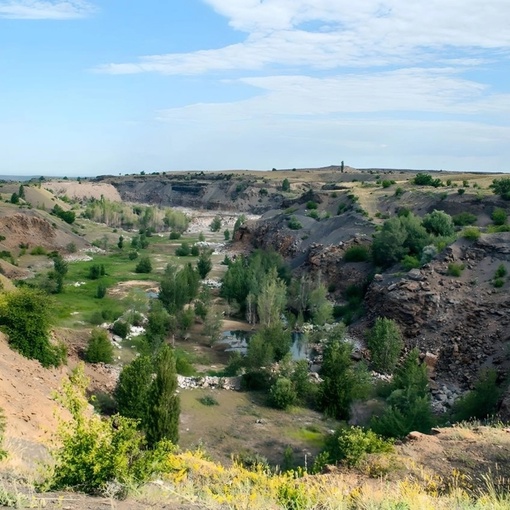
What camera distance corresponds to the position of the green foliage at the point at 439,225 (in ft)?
137

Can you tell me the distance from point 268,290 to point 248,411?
12627 millimetres

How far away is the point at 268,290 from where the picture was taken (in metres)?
36.3

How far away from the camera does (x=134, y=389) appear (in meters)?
20.9

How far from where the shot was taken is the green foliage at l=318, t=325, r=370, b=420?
80.6 feet

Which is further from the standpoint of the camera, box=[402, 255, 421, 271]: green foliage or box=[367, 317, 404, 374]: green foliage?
box=[402, 255, 421, 271]: green foliage

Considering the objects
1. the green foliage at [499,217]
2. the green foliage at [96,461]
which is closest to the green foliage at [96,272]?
the green foliage at [499,217]

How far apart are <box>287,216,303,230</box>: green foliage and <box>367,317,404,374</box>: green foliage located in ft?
102

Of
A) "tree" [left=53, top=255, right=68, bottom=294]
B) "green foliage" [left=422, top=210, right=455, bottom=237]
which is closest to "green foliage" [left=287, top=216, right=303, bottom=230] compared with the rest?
"green foliage" [left=422, top=210, right=455, bottom=237]

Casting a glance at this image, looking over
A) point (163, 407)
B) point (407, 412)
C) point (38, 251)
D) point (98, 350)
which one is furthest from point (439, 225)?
point (38, 251)

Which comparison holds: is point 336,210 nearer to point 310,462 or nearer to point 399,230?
point 399,230

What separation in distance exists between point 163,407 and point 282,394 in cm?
736

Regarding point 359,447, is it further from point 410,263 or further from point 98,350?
point 410,263

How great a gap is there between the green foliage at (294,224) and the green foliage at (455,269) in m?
26.4

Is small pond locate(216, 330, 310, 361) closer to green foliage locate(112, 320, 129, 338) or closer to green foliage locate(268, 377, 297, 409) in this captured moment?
green foliage locate(112, 320, 129, 338)
